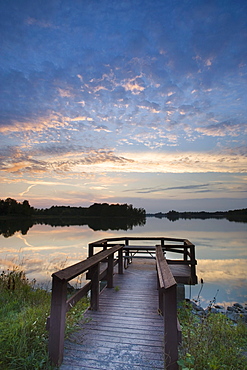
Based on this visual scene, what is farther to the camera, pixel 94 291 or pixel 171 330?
pixel 94 291

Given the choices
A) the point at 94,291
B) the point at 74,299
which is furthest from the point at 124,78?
the point at 74,299

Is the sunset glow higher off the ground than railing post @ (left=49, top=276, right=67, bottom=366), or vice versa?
the sunset glow

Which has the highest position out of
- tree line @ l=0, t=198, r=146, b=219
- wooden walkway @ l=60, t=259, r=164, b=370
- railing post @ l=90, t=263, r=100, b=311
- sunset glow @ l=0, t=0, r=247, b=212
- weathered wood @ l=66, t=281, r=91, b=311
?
sunset glow @ l=0, t=0, r=247, b=212

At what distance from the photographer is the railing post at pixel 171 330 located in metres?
2.71

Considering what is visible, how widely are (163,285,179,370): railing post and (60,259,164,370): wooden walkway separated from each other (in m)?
0.24

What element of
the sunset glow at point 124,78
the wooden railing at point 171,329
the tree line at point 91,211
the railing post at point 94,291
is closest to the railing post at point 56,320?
the wooden railing at point 171,329

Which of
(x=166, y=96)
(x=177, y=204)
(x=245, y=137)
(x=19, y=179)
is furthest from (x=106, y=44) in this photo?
(x=177, y=204)

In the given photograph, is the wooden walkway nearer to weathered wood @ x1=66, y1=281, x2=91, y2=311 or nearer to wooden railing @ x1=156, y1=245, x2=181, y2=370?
wooden railing @ x1=156, y1=245, x2=181, y2=370

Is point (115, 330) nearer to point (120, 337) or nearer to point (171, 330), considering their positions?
point (120, 337)

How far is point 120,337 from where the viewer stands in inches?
141

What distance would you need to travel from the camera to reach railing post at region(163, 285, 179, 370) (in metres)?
2.71

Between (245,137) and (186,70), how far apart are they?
20.9 feet

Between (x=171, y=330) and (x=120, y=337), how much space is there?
1.24m

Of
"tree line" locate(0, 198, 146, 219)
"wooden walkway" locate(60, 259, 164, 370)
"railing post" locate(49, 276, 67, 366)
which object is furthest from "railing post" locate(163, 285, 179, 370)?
"tree line" locate(0, 198, 146, 219)
